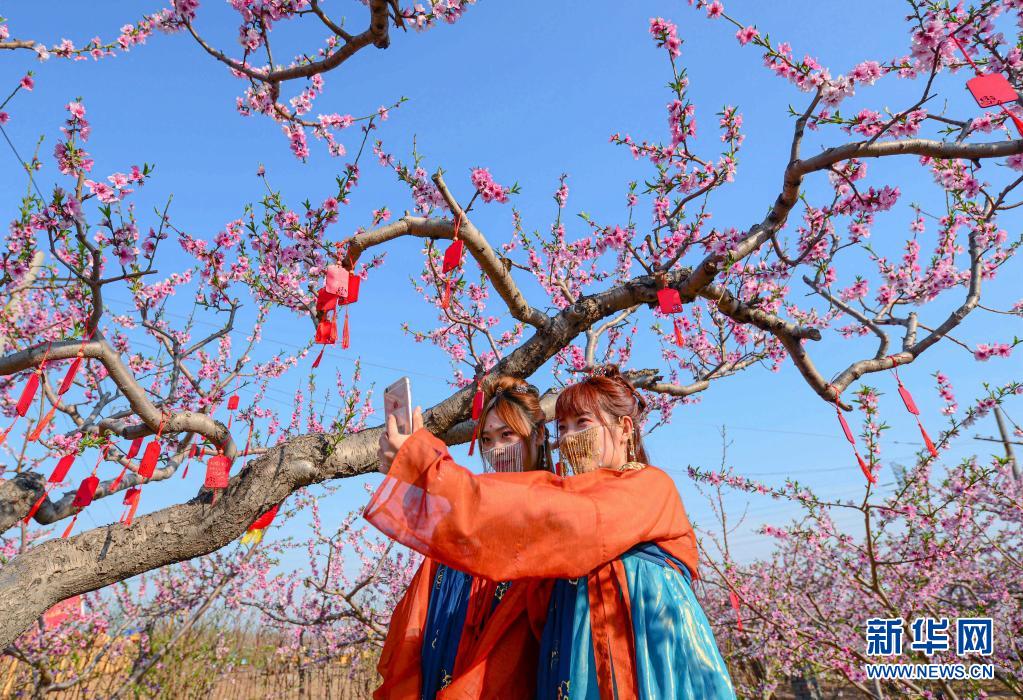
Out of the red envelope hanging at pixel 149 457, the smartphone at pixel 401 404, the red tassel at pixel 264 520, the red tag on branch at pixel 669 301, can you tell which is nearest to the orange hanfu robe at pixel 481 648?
the smartphone at pixel 401 404

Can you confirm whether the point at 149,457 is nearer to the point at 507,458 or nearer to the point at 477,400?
the point at 477,400

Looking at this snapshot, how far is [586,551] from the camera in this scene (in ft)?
3.76

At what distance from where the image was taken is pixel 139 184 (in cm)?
338

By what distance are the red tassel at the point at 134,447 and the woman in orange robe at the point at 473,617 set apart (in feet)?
8.47

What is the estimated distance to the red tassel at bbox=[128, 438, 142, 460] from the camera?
3.49 meters

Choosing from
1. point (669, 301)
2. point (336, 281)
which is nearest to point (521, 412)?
point (336, 281)

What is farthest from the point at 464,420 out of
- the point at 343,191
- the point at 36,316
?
the point at 36,316

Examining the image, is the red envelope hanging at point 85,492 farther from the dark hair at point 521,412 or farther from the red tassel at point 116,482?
the dark hair at point 521,412

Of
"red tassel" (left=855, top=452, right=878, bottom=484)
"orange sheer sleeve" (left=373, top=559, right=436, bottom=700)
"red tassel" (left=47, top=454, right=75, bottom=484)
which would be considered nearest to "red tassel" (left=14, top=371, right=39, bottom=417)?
"red tassel" (left=47, top=454, right=75, bottom=484)

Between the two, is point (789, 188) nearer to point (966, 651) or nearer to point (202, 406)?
point (966, 651)

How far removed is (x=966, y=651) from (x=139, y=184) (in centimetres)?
604

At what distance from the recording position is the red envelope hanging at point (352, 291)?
9.17 feet

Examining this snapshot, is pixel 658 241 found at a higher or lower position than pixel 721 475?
higher

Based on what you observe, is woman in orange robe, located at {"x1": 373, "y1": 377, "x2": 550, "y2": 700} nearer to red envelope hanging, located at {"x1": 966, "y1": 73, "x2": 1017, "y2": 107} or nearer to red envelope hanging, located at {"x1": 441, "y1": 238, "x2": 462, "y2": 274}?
red envelope hanging, located at {"x1": 441, "y1": 238, "x2": 462, "y2": 274}
